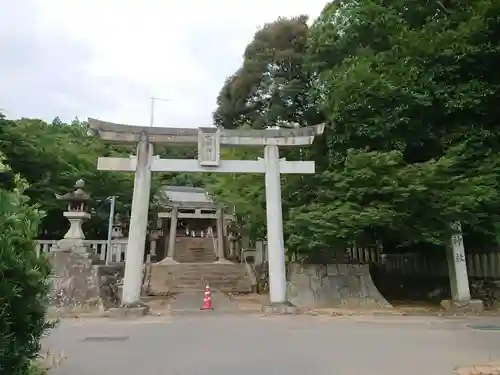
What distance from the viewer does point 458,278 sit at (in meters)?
13.1

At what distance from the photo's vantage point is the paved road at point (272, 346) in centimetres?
597

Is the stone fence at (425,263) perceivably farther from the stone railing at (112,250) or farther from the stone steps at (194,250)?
the stone steps at (194,250)

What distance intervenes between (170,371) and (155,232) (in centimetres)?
Answer: 2365

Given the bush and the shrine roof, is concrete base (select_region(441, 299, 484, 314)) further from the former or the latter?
the shrine roof

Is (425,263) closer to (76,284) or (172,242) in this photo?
(76,284)

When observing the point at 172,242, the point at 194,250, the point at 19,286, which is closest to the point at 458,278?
the point at 19,286

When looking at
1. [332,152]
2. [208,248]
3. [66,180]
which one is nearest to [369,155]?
[332,152]

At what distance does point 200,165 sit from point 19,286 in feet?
30.3

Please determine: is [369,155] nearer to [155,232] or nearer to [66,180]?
[66,180]

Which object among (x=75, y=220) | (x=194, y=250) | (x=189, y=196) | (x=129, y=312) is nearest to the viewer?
(x=129, y=312)

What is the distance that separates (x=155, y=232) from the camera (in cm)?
2891

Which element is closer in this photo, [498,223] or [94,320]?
[94,320]

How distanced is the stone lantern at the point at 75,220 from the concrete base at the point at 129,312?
2962mm

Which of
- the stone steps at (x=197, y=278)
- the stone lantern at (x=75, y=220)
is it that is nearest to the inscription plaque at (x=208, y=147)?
the stone lantern at (x=75, y=220)
